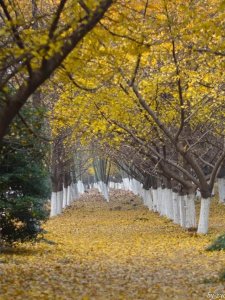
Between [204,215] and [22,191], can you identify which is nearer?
[22,191]

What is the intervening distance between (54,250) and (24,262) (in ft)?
12.6

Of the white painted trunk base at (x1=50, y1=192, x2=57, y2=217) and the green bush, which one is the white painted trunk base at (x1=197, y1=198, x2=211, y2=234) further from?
the white painted trunk base at (x1=50, y1=192, x2=57, y2=217)

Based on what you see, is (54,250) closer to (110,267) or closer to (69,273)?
(110,267)

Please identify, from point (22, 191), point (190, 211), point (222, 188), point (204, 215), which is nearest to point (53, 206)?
point (222, 188)

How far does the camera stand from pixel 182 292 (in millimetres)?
10234

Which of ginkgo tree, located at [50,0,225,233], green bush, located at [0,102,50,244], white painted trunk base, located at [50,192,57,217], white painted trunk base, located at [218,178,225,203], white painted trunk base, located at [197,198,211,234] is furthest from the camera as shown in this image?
white painted trunk base, located at [218,178,225,203]

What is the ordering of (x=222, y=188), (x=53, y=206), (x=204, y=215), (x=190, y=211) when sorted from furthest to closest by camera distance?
(x=222, y=188), (x=53, y=206), (x=190, y=211), (x=204, y=215)

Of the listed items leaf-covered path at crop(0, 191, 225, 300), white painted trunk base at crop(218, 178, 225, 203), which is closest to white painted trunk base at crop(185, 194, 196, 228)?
leaf-covered path at crop(0, 191, 225, 300)

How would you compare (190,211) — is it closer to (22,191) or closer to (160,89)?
(160,89)

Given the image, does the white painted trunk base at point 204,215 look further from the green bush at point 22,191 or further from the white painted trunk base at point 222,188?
the white painted trunk base at point 222,188

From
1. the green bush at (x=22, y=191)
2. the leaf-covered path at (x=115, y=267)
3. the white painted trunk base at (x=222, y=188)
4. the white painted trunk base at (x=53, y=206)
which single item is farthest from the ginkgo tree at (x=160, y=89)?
the white painted trunk base at (x=222, y=188)

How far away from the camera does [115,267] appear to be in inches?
559

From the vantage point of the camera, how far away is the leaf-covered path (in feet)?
33.1

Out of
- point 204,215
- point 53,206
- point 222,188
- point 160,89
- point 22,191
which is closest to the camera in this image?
point 22,191
